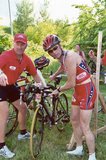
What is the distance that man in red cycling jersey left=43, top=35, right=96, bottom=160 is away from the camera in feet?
13.3

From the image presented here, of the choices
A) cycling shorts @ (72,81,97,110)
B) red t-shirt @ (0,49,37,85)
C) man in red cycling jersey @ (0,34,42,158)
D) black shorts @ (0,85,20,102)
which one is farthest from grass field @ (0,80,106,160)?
red t-shirt @ (0,49,37,85)

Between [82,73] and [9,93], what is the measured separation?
129 centimetres

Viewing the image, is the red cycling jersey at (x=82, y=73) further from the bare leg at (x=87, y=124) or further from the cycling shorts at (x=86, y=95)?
the bare leg at (x=87, y=124)

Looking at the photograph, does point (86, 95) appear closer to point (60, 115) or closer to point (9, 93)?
point (9, 93)

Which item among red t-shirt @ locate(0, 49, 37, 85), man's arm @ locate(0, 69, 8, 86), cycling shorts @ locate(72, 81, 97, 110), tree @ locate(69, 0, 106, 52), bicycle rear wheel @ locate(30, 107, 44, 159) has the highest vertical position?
tree @ locate(69, 0, 106, 52)

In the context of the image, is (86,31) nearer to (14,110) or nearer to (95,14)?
(95,14)

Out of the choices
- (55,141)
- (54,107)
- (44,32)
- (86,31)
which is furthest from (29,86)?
(44,32)

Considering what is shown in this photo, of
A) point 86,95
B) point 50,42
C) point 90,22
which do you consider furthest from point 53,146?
point 90,22

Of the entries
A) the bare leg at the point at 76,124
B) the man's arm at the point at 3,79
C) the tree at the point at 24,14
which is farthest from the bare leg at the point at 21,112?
the tree at the point at 24,14

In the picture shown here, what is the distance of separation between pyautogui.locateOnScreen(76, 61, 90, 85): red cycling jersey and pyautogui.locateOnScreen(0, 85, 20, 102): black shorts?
1176 millimetres

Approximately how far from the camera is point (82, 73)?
4.17m

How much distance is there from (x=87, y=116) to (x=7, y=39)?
1390 centimetres

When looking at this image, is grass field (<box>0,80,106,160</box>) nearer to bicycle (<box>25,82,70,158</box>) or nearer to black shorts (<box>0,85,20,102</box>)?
bicycle (<box>25,82,70,158</box>)

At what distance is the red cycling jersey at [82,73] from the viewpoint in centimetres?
415
